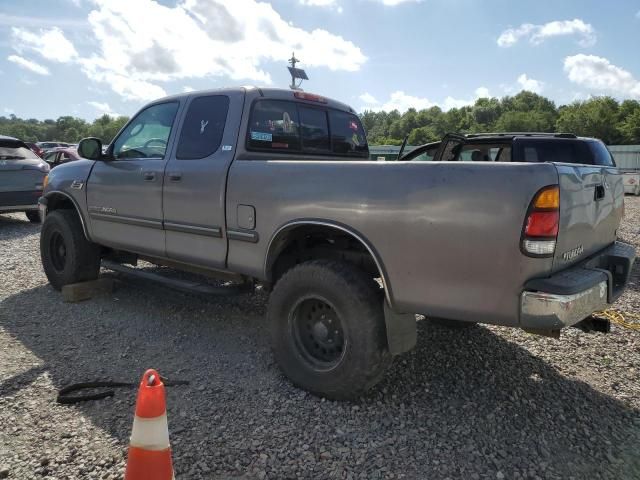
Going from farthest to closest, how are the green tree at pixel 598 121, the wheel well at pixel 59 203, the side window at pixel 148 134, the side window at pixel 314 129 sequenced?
1. the green tree at pixel 598 121
2. the wheel well at pixel 59 203
3. the side window at pixel 148 134
4. the side window at pixel 314 129

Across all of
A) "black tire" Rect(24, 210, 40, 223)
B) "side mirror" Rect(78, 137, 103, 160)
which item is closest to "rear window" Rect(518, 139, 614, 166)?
"side mirror" Rect(78, 137, 103, 160)

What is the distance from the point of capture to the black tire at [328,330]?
2.96 meters

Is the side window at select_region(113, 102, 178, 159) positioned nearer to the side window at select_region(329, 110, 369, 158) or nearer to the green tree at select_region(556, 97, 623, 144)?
the side window at select_region(329, 110, 369, 158)

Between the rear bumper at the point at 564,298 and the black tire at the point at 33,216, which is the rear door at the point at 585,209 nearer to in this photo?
the rear bumper at the point at 564,298

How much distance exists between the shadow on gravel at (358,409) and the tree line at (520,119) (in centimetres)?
3412

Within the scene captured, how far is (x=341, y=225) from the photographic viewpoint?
2965 millimetres

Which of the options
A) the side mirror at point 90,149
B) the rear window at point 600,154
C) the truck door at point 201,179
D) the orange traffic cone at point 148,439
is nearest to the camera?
the orange traffic cone at point 148,439

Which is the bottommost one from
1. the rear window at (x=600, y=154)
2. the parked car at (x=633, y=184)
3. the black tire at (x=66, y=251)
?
the parked car at (x=633, y=184)

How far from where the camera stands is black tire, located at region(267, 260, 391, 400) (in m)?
2.96

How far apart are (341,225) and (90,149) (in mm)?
3021

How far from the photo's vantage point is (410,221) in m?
2.67

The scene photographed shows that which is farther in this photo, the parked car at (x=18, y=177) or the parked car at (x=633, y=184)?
the parked car at (x=633, y=184)

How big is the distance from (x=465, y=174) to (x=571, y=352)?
7.85 feet

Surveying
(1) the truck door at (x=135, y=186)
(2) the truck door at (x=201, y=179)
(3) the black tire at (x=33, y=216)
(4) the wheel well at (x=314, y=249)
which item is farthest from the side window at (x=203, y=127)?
(3) the black tire at (x=33, y=216)
